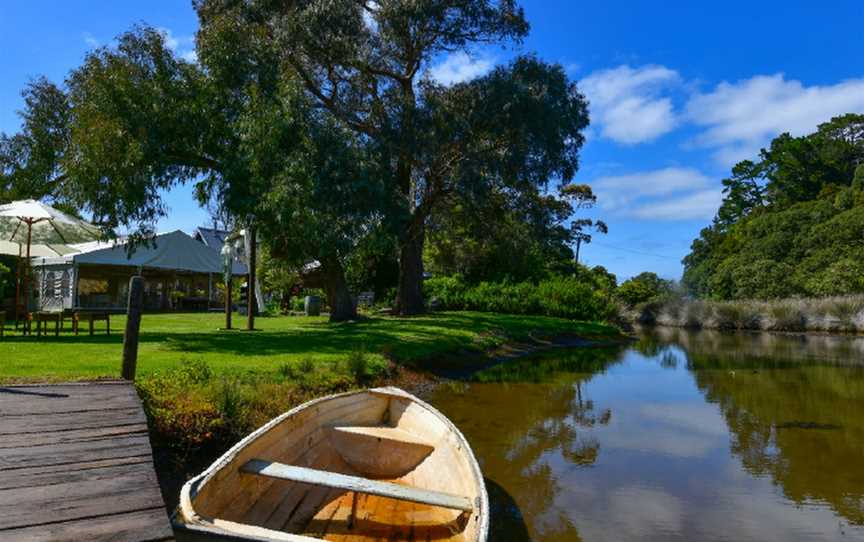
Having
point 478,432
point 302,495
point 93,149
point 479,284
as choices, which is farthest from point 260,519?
point 479,284

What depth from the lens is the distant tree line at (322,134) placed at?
15.7 m

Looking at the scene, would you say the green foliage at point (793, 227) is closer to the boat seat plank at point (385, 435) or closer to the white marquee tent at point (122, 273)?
the white marquee tent at point (122, 273)

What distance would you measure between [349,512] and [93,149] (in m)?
13.1

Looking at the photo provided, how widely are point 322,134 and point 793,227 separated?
1900 inches

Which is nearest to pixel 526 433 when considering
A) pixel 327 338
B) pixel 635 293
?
pixel 327 338

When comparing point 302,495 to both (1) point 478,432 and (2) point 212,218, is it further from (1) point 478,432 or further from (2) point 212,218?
(2) point 212,218

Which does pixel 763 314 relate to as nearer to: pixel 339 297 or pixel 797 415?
pixel 339 297

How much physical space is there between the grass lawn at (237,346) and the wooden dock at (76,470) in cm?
336

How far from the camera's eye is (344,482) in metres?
4.70

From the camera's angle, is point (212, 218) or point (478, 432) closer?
point (478, 432)

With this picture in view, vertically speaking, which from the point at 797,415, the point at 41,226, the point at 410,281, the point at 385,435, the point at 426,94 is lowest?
the point at 797,415

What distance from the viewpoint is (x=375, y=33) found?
22.3 meters

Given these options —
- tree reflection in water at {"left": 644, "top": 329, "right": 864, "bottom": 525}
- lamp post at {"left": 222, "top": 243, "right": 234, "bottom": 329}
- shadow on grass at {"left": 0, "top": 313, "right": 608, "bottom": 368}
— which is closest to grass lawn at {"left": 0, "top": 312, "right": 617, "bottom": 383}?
shadow on grass at {"left": 0, "top": 313, "right": 608, "bottom": 368}

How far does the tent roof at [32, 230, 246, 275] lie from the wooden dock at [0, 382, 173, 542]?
80.0 feet
